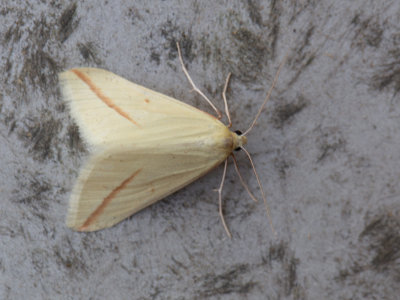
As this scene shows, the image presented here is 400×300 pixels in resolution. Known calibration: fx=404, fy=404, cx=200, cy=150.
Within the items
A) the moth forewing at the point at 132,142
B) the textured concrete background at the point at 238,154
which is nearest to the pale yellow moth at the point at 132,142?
the moth forewing at the point at 132,142

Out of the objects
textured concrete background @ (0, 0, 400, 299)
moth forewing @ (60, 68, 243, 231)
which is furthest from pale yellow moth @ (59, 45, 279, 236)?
textured concrete background @ (0, 0, 400, 299)

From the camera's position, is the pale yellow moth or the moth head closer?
the pale yellow moth

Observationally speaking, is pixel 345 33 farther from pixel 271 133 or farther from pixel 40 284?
pixel 40 284

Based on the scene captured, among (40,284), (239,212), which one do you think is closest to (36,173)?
(40,284)

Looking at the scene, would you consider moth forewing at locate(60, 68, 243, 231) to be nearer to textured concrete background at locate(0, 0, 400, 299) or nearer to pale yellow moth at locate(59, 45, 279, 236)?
pale yellow moth at locate(59, 45, 279, 236)

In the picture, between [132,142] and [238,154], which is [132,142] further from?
[238,154]
